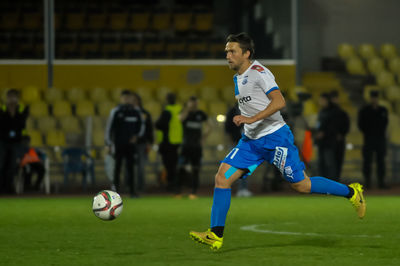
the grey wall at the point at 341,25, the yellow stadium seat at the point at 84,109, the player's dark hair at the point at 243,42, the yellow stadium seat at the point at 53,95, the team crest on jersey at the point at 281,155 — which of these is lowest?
the team crest on jersey at the point at 281,155

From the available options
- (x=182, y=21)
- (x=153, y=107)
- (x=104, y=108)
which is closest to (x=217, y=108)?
(x=153, y=107)

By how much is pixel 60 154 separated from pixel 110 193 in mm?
10788

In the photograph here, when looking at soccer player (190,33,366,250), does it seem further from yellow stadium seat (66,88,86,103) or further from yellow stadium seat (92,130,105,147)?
yellow stadium seat (66,88,86,103)

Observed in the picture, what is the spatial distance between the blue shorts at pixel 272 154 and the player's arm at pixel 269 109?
0.35 metres

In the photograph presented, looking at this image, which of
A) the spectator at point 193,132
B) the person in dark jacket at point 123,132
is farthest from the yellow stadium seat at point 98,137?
the person in dark jacket at point 123,132

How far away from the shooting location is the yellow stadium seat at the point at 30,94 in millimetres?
20922

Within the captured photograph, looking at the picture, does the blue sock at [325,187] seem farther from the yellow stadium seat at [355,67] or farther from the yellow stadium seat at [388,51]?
the yellow stadium seat at [388,51]

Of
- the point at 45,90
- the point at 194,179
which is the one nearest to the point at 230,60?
the point at 194,179

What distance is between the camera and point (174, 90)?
2206 cm

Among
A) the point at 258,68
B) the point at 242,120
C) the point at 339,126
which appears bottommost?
the point at 339,126

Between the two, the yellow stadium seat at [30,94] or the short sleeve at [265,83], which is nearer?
the short sleeve at [265,83]

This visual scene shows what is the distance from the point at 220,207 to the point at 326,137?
9.96 meters

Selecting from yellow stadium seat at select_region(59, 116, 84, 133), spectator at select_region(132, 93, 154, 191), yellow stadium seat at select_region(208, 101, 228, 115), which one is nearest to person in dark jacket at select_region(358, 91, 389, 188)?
yellow stadium seat at select_region(208, 101, 228, 115)

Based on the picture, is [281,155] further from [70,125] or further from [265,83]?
[70,125]
